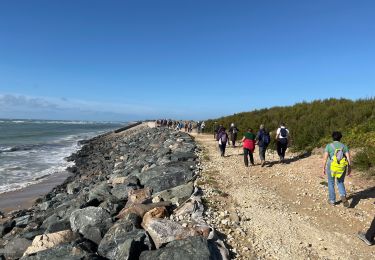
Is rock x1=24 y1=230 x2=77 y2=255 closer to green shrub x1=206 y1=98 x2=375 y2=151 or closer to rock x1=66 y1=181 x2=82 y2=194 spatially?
rock x1=66 y1=181 x2=82 y2=194

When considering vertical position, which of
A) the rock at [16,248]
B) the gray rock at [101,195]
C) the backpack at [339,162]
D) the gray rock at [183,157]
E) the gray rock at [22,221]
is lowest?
the gray rock at [22,221]

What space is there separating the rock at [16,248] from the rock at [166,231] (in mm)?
2941

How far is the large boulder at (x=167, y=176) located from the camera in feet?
33.1

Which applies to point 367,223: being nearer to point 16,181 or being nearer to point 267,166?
point 267,166

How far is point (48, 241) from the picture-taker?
6.41 meters

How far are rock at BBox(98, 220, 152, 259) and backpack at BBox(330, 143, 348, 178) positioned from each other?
4.72 meters

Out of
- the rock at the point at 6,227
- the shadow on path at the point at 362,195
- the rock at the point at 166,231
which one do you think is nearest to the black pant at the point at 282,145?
the shadow on path at the point at 362,195

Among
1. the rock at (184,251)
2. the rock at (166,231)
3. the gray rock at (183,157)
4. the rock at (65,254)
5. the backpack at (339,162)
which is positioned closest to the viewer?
the rock at (184,251)

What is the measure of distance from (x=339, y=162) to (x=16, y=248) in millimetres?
7467

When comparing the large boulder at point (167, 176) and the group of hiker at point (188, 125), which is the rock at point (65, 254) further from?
the group of hiker at point (188, 125)

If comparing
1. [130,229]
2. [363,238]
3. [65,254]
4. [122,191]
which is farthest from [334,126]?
[65,254]

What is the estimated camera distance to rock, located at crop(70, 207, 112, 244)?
6.86 m

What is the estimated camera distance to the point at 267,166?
1319 cm

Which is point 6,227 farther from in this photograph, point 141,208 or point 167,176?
point 141,208
